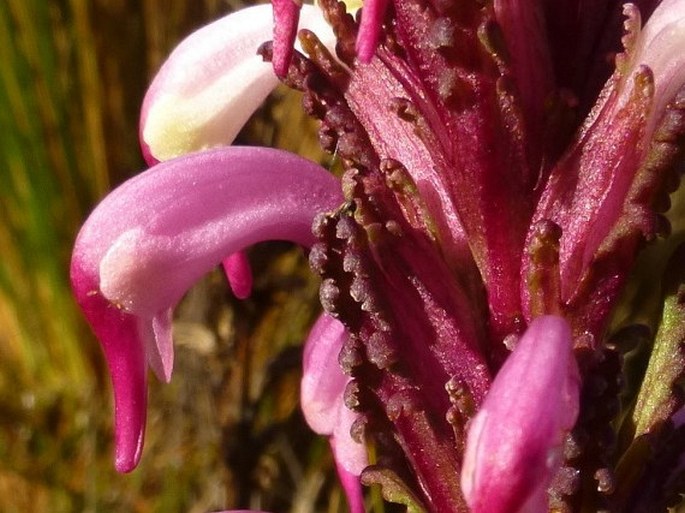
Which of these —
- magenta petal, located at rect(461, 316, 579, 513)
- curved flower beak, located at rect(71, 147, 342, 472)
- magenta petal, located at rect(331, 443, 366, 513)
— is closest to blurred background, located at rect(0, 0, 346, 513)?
magenta petal, located at rect(331, 443, 366, 513)

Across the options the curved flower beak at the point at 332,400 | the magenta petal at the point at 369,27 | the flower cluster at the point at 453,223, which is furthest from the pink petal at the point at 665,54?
the curved flower beak at the point at 332,400

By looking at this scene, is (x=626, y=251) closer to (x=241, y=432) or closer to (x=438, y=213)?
(x=438, y=213)

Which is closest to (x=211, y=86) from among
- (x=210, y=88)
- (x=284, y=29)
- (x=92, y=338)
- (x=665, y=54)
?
(x=210, y=88)

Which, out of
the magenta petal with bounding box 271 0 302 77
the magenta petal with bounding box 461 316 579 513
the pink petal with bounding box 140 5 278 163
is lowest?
the magenta petal with bounding box 461 316 579 513

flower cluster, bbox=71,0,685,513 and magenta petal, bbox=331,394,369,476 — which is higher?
flower cluster, bbox=71,0,685,513

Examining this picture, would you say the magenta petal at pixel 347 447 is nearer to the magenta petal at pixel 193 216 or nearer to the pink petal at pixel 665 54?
the magenta petal at pixel 193 216

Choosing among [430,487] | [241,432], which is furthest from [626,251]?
[241,432]

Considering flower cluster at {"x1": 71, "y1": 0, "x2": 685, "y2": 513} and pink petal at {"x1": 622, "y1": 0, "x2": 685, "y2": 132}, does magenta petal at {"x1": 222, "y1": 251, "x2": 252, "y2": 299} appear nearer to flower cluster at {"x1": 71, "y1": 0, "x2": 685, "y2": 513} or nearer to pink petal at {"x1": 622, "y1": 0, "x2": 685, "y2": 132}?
flower cluster at {"x1": 71, "y1": 0, "x2": 685, "y2": 513}
